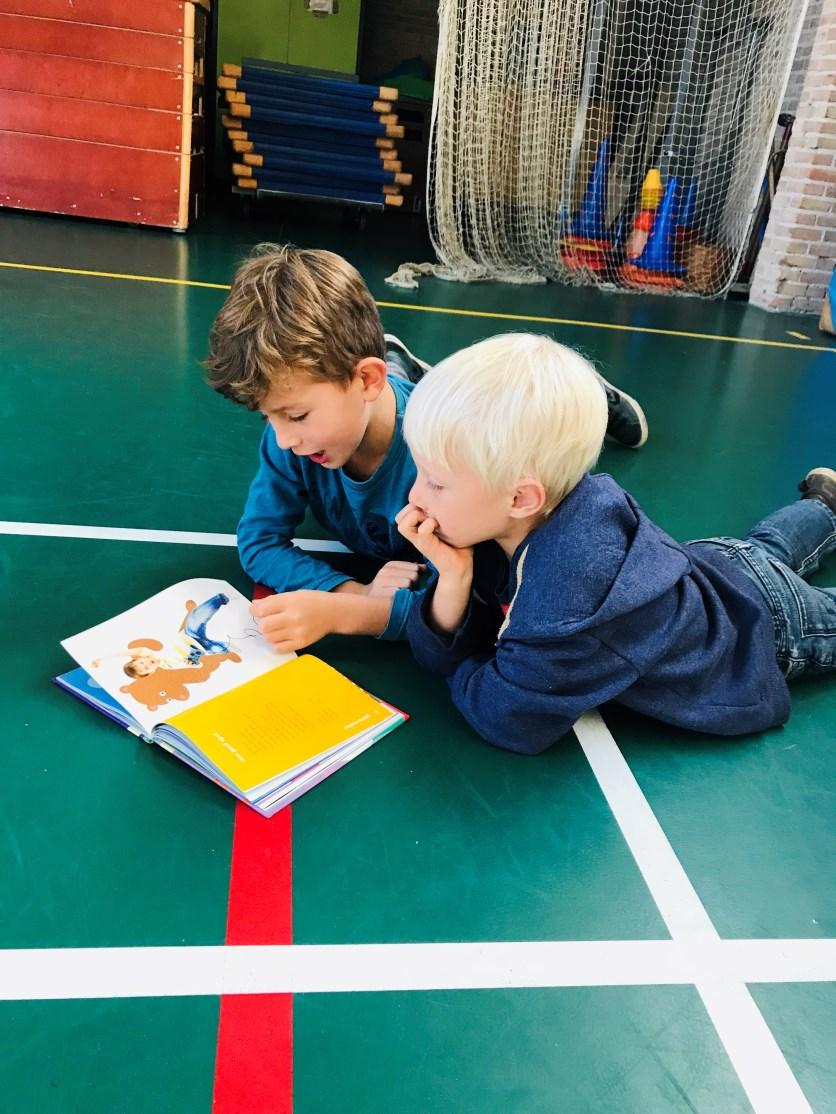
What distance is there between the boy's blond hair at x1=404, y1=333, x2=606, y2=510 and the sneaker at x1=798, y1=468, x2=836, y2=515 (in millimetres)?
1098

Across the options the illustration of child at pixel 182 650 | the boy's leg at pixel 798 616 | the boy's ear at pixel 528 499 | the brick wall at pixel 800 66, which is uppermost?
the brick wall at pixel 800 66

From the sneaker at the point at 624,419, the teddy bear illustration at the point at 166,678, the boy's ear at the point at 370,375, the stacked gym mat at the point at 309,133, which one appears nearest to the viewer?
the teddy bear illustration at the point at 166,678

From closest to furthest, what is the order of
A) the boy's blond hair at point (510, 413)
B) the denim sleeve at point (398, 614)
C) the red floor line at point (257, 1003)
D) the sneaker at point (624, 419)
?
the red floor line at point (257, 1003) < the boy's blond hair at point (510, 413) < the denim sleeve at point (398, 614) < the sneaker at point (624, 419)

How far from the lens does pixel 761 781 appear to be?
137cm

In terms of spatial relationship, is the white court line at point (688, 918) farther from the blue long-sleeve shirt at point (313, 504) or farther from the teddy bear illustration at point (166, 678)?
the teddy bear illustration at point (166, 678)

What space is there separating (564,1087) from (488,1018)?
0.34 feet

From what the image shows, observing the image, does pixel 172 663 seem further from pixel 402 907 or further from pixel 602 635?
pixel 602 635

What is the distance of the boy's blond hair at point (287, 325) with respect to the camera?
1335 mm

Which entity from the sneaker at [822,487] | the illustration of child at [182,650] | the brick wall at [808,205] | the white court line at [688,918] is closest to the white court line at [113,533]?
the illustration of child at [182,650]

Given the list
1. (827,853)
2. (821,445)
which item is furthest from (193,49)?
(827,853)

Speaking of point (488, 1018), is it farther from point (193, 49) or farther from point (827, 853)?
point (193, 49)

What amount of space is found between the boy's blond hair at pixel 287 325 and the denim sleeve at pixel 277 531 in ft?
0.79

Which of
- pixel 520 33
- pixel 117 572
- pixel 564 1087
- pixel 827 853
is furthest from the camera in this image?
pixel 520 33

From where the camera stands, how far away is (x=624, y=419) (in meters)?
2.54
